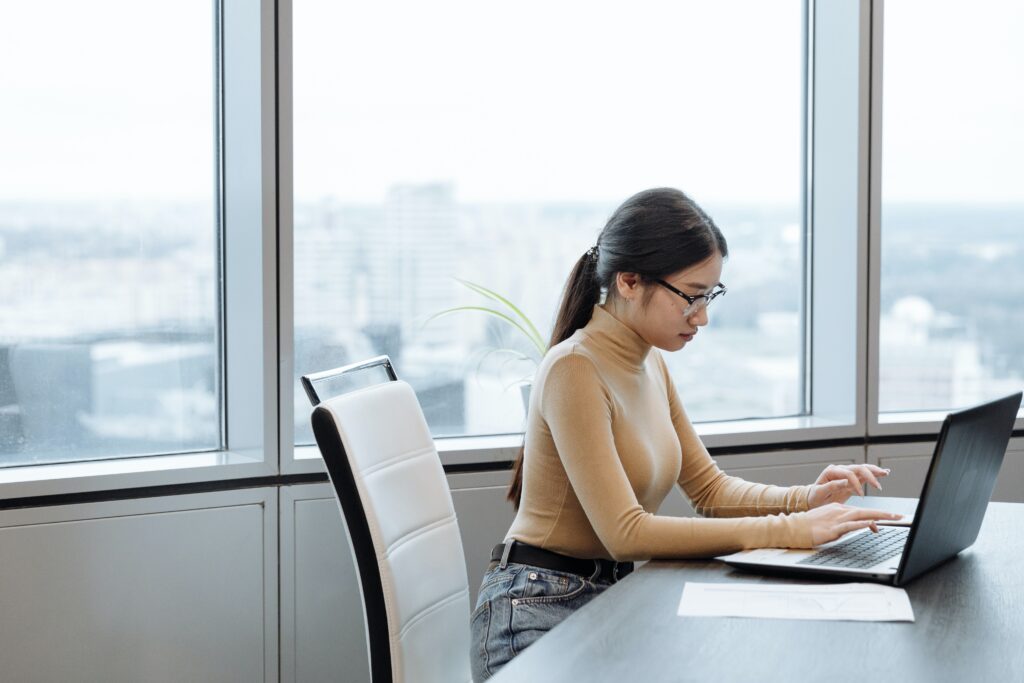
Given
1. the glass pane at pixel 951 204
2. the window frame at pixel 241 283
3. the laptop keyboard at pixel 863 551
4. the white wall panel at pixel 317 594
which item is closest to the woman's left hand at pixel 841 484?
the laptop keyboard at pixel 863 551

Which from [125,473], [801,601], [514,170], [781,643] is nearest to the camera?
[781,643]

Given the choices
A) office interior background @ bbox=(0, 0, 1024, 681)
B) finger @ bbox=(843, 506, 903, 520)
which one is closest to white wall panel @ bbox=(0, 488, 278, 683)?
office interior background @ bbox=(0, 0, 1024, 681)

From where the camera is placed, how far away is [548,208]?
278 cm

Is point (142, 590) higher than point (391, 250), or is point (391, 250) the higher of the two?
point (391, 250)

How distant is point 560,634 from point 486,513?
1224 millimetres

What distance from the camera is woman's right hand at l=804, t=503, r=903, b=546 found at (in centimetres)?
154

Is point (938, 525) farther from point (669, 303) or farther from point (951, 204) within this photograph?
point (951, 204)

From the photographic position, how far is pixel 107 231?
233 cm

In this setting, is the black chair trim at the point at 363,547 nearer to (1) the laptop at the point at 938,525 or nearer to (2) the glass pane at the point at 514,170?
(1) the laptop at the point at 938,525

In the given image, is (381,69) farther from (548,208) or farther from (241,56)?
(548,208)

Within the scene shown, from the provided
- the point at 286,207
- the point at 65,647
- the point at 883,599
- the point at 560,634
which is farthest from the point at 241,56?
the point at 883,599

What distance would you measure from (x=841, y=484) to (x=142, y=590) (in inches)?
54.9

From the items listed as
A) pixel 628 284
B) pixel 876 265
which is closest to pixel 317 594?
pixel 628 284

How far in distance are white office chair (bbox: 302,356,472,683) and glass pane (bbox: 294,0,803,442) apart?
0.86 m
